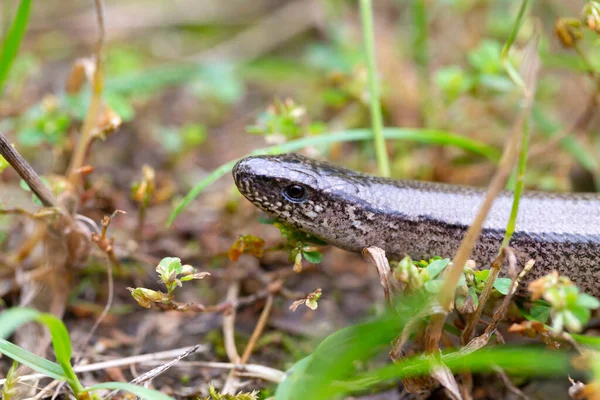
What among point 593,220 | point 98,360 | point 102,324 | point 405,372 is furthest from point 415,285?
point 102,324

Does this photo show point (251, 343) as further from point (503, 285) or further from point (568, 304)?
point (568, 304)

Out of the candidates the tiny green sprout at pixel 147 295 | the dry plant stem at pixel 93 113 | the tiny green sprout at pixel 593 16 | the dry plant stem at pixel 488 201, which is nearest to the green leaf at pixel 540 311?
the dry plant stem at pixel 488 201

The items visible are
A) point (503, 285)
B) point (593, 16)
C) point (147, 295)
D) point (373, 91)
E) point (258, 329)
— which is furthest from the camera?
point (373, 91)

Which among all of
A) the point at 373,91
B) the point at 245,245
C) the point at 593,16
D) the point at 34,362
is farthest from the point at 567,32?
the point at 34,362

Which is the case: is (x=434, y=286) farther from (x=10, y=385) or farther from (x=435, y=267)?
(x=10, y=385)

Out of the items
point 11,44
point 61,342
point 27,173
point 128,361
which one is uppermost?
point 11,44

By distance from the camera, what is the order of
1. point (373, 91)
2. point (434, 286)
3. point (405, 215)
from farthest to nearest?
1. point (373, 91)
2. point (405, 215)
3. point (434, 286)

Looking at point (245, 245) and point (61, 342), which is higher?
point (61, 342)

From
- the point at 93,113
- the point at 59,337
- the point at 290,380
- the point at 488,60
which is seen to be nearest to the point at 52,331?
the point at 59,337

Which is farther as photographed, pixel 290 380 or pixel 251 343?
pixel 251 343
